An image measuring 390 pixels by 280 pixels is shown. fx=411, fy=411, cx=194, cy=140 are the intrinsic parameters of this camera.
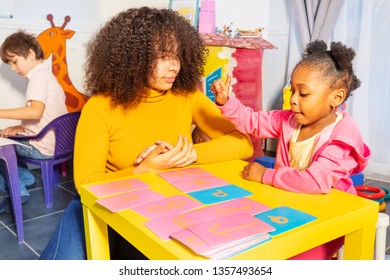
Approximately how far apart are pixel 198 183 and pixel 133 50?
56 centimetres

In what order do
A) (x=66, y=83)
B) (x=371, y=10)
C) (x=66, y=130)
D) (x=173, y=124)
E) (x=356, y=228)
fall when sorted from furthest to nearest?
(x=66, y=83), (x=371, y=10), (x=66, y=130), (x=173, y=124), (x=356, y=228)

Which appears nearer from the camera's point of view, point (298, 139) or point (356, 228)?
point (356, 228)

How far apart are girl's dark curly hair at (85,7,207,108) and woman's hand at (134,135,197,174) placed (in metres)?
0.23

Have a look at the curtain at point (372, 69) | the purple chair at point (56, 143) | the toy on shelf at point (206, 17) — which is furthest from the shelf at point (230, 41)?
the purple chair at point (56, 143)

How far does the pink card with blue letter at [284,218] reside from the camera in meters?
0.82

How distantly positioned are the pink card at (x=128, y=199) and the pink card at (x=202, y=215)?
0.11m

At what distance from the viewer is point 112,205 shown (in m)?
0.93

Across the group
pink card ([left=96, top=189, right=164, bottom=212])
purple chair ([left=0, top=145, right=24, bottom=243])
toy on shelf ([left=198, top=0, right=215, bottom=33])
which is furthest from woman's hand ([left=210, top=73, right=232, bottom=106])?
toy on shelf ([left=198, top=0, right=215, bottom=33])

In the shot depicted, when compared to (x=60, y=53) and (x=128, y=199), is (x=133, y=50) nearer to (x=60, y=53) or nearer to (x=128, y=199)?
(x=128, y=199)

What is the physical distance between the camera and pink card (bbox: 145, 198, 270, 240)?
80 centimetres

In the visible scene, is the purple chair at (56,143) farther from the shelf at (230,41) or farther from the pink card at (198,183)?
the pink card at (198,183)
